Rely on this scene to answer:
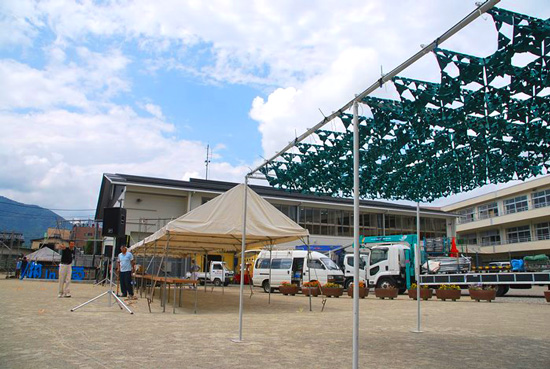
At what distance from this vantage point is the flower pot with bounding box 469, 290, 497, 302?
53.1 feet

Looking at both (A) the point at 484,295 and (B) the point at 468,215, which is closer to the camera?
(A) the point at 484,295

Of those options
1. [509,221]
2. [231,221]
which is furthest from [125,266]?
[509,221]

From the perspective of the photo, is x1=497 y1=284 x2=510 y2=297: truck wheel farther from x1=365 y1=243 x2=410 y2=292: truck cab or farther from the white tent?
the white tent

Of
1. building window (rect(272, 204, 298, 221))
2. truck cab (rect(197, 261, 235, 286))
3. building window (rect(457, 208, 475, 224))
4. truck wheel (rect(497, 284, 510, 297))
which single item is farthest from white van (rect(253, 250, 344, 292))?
building window (rect(457, 208, 475, 224))

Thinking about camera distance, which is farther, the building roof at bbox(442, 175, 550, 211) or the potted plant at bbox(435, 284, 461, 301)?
the building roof at bbox(442, 175, 550, 211)

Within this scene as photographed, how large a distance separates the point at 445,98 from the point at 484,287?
1486cm

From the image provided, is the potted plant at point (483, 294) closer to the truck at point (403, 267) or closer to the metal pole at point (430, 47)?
the truck at point (403, 267)

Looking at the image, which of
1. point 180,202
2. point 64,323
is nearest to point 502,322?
point 64,323

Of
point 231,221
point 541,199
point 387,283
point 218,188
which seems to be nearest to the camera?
point 231,221

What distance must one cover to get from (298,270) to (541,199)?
37.7m

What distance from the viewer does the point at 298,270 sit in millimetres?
22516

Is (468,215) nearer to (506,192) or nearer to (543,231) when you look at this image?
(506,192)

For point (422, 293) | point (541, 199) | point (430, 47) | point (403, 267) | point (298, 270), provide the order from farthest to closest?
1. point (541, 199)
2. point (298, 270)
3. point (403, 267)
4. point (422, 293)
5. point (430, 47)

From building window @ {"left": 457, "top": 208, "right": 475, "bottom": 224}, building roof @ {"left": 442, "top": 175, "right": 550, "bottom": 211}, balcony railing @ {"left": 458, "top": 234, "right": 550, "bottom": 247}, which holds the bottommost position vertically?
balcony railing @ {"left": 458, "top": 234, "right": 550, "bottom": 247}
